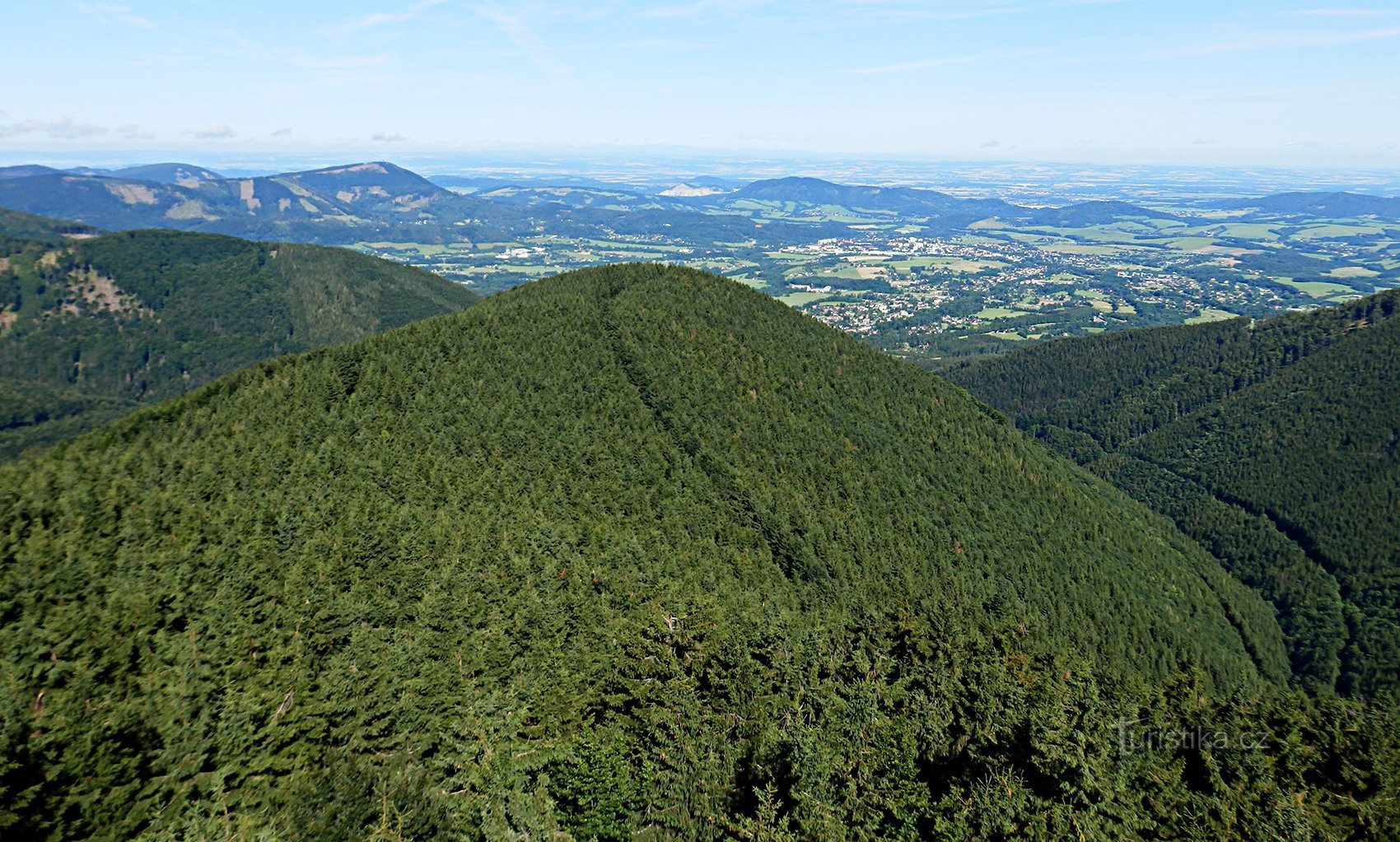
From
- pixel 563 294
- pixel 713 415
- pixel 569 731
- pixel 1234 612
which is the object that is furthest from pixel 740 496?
pixel 1234 612

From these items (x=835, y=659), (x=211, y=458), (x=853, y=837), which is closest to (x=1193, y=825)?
(x=853, y=837)

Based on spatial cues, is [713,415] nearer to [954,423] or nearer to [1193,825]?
[954,423]

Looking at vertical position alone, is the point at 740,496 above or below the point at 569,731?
below

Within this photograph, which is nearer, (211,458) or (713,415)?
(211,458)

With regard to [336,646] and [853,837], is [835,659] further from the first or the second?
[336,646]

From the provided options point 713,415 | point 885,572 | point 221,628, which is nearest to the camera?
point 221,628

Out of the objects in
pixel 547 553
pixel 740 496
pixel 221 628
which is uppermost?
pixel 221 628

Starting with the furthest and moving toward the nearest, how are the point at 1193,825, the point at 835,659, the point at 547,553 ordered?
1. the point at 547,553
2. the point at 835,659
3. the point at 1193,825
